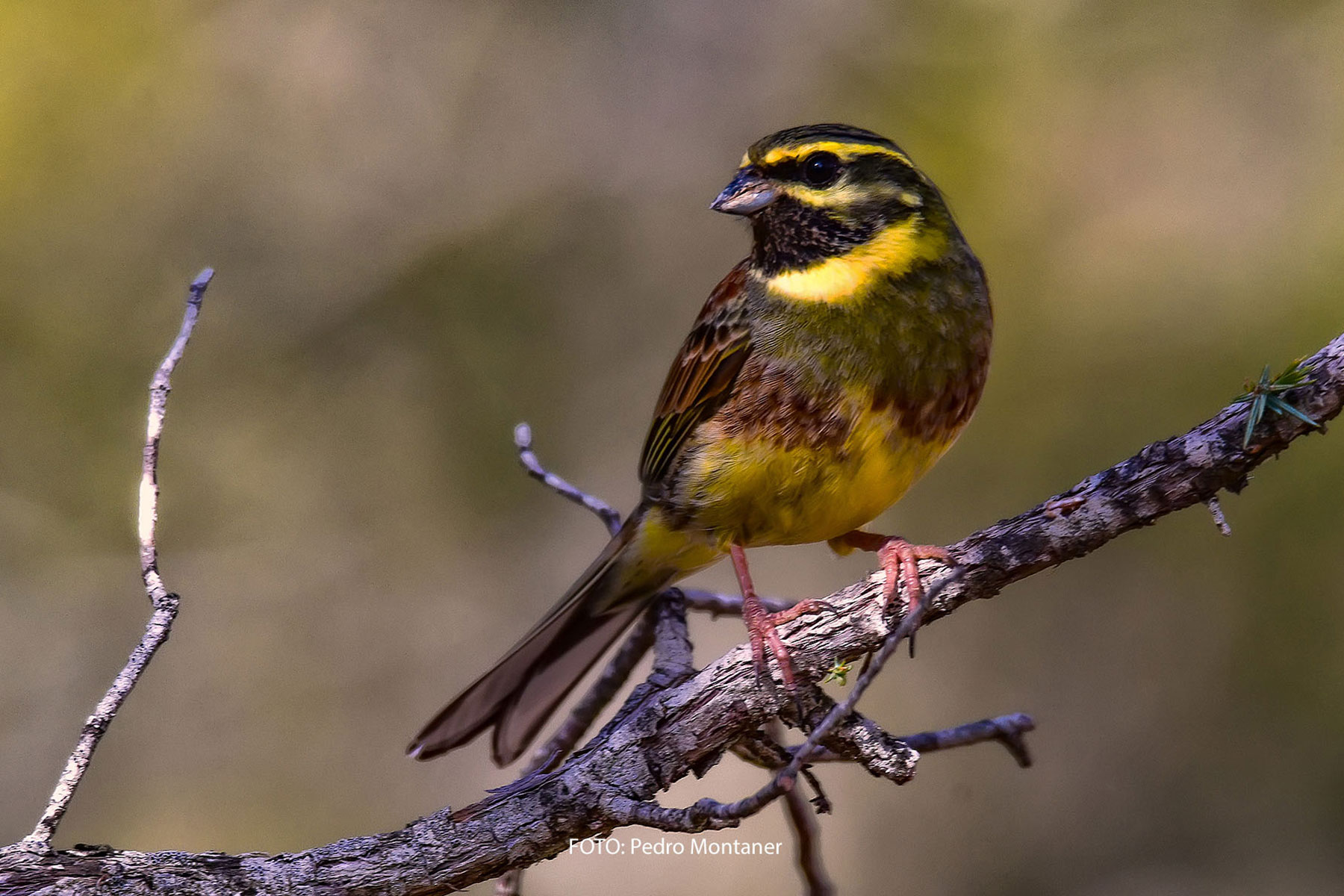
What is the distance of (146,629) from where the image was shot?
240cm

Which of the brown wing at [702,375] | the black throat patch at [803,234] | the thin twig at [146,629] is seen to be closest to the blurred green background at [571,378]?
the brown wing at [702,375]

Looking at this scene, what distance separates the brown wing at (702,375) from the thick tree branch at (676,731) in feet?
3.24

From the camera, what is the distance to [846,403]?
11.4 feet

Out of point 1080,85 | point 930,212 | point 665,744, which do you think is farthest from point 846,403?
point 1080,85

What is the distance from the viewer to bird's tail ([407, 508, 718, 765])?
3877 millimetres

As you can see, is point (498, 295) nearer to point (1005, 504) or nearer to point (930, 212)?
point (1005, 504)

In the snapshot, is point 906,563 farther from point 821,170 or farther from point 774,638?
point 821,170

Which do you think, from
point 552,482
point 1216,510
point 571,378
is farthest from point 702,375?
point 571,378

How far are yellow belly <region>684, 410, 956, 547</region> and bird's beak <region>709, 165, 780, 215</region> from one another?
2.24ft

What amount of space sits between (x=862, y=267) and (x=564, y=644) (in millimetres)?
1527

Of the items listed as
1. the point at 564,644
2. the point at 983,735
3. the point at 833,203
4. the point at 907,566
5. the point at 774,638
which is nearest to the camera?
the point at 774,638

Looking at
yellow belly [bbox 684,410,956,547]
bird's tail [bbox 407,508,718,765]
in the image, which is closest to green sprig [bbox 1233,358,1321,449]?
yellow belly [bbox 684,410,956,547]

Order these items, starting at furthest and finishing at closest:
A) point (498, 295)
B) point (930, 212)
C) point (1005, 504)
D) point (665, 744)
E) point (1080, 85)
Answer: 1. point (498, 295)
2. point (1080, 85)
3. point (1005, 504)
4. point (930, 212)
5. point (665, 744)

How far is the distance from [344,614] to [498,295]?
1910mm
